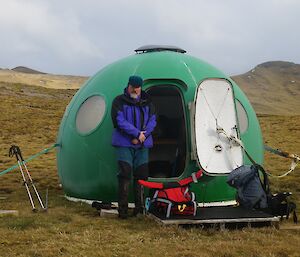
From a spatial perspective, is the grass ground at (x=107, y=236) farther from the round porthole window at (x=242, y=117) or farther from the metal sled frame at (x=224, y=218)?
the round porthole window at (x=242, y=117)

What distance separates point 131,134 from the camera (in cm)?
801

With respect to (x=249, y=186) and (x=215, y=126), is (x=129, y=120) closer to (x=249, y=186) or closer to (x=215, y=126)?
(x=215, y=126)

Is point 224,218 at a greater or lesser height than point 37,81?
lesser

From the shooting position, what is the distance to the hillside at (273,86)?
102125mm

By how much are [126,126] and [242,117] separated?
8.46 feet

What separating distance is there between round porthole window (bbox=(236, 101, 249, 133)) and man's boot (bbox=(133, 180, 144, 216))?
2.22m

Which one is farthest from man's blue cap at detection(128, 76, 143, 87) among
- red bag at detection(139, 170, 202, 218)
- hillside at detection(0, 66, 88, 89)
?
hillside at detection(0, 66, 88, 89)

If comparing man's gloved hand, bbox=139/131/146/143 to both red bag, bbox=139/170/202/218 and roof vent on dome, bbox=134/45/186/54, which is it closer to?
red bag, bbox=139/170/202/218

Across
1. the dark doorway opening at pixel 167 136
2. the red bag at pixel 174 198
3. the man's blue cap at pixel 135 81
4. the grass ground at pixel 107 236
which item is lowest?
the grass ground at pixel 107 236

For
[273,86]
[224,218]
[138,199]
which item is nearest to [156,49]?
[138,199]

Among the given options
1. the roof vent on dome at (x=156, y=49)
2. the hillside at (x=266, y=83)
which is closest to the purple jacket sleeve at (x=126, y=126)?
the roof vent on dome at (x=156, y=49)

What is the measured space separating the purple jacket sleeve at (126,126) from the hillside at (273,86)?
84.4m

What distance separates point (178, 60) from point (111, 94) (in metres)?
1.47

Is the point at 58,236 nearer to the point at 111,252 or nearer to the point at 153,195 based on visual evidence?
the point at 111,252
